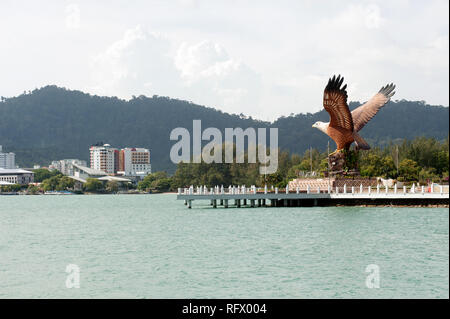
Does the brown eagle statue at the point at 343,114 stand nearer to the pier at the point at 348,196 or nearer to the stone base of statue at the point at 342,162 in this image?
the stone base of statue at the point at 342,162

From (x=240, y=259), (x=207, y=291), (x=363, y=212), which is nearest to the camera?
(x=207, y=291)

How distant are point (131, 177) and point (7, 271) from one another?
165290mm

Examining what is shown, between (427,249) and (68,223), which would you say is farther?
(68,223)

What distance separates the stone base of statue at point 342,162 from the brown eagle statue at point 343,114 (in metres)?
0.48

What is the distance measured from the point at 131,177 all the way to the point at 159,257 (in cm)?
16294

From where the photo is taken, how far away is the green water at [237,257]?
1962 cm

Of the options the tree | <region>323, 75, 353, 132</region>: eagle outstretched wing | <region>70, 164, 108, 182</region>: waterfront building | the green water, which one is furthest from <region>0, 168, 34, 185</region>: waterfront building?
the green water

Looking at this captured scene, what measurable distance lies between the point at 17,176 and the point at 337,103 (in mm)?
131390

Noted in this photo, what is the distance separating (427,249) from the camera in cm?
2662

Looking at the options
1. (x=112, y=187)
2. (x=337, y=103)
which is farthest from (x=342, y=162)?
(x=112, y=187)
